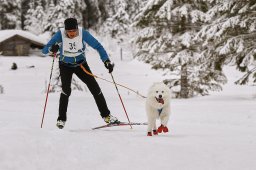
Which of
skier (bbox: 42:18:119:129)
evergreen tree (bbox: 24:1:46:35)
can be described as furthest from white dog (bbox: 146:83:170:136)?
evergreen tree (bbox: 24:1:46:35)

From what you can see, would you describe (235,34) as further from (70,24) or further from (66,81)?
(70,24)

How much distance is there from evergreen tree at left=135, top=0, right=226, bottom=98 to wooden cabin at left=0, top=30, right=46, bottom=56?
121 ft

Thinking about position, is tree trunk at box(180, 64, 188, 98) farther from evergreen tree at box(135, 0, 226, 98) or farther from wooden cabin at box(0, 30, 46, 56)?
wooden cabin at box(0, 30, 46, 56)

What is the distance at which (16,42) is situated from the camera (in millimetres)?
54156

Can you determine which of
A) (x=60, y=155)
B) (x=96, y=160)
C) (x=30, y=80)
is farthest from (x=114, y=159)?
(x=30, y=80)

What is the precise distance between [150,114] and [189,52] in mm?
12840

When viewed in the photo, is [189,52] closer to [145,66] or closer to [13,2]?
[145,66]

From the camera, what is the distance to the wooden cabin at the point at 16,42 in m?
53.0

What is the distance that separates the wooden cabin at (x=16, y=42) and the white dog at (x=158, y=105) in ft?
162

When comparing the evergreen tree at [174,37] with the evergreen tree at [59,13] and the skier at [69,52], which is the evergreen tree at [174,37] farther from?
the evergreen tree at [59,13]

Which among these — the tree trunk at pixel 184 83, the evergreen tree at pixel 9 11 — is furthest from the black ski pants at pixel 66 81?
the evergreen tree at pixel 9 11

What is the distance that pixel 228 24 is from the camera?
47.0ft

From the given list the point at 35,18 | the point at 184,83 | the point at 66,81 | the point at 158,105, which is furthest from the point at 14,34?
the point at 158,105

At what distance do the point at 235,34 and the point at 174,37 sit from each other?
15.5 feet
